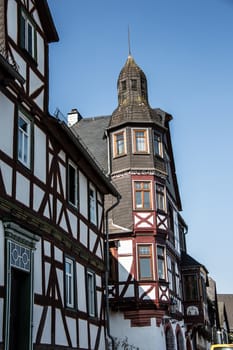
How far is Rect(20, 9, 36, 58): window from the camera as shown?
1515cm

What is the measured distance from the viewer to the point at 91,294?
1927 cm

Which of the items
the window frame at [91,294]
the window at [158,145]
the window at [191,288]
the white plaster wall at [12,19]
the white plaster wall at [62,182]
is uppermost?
the window at [158,145]

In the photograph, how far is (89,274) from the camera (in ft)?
63.3

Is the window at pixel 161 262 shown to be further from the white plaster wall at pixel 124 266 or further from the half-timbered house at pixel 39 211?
the half-timbered house at pixel 39 211

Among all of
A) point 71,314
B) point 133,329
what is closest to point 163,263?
point 133,329

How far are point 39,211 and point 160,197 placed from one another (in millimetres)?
15075

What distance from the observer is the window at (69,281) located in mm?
16508

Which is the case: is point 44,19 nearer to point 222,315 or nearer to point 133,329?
point 133,329

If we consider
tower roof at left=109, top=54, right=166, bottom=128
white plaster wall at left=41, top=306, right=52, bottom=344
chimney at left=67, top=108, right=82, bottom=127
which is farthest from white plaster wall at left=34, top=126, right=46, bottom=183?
chimney at left=67, top=108, right=82, bottom=127

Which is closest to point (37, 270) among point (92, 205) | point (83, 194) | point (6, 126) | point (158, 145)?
point (6, 126)

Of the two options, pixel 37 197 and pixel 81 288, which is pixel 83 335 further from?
pixel 37 197

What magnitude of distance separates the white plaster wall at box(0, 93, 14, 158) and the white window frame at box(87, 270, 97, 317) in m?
7.33

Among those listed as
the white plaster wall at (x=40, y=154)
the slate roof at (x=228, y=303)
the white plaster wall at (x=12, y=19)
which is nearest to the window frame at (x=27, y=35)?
the white plaster wall at (x=12, y=19)

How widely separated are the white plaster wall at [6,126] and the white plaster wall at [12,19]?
6.94 ft
